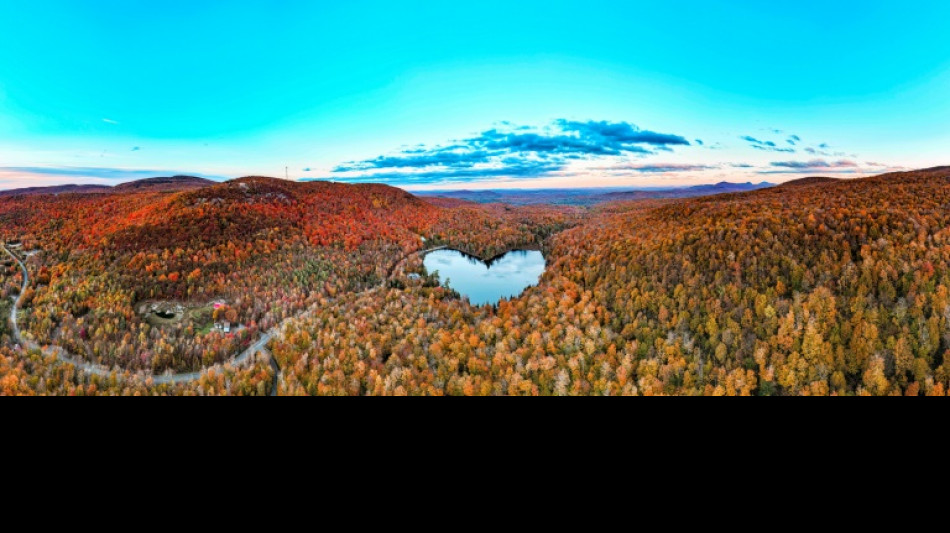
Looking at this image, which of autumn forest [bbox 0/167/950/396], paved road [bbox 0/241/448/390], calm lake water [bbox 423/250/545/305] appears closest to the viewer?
autumn forest [bbox 0/167/950/396]

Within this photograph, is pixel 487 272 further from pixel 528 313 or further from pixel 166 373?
pixel 166 373

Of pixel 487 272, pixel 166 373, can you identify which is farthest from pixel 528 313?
pixel 487 272

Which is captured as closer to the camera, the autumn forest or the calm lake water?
the autumn forest

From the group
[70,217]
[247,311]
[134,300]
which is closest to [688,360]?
[247,311]

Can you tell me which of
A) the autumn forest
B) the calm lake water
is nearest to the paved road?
the autumn forest

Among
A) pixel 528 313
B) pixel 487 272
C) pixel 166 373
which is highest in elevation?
pixel 528 313

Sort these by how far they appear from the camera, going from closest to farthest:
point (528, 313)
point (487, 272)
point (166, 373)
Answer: point (166, 373) < point (528, 313) < point (487, 272)

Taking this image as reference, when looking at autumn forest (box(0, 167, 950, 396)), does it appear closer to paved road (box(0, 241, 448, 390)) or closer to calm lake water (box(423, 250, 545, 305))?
paved road (box(0, 241, 448, 390))
